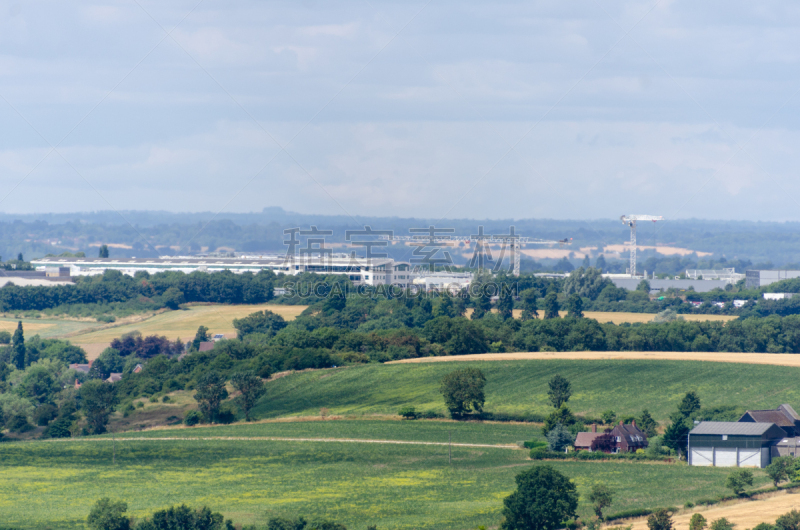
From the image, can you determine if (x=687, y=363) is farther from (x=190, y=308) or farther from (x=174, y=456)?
(x=190, y=308)

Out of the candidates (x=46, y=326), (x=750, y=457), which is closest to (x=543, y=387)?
(x=750, y=457)

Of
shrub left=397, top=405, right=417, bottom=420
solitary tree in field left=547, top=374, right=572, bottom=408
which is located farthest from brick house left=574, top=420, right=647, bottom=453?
shrub left=397, top=405, right=417, bottom=420

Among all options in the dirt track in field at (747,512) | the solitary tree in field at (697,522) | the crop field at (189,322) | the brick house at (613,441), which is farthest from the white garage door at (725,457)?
the crop field at (189,322)

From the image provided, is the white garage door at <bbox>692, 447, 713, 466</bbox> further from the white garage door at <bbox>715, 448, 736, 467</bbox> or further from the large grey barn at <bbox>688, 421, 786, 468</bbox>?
the white garage door at <bbox>715, 448, 736, 467</bbox>

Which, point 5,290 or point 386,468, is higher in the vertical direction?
point 5,290

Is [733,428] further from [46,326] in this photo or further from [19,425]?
[46,326]

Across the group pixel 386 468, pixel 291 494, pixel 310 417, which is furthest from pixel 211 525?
pixel 310 417
